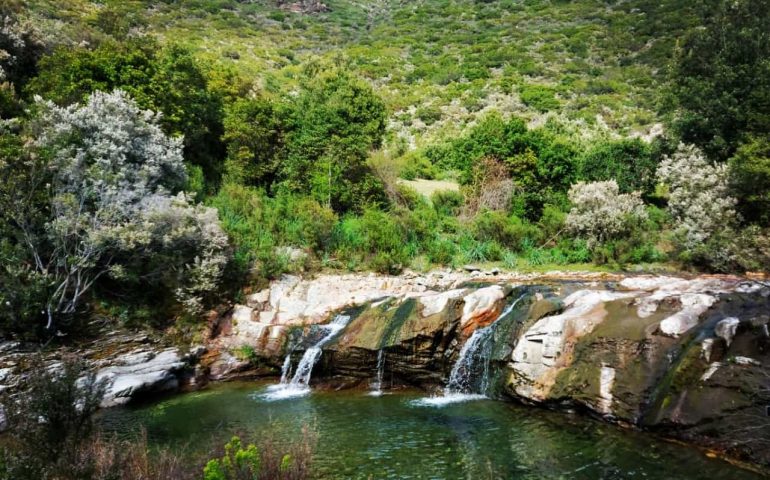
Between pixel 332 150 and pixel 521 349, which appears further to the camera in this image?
pixel 332 150

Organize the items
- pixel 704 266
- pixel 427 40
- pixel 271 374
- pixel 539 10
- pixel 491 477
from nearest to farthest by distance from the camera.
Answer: pixel 491 477 → pixel 271 374 → pixel 704 266 → pixel 427 40 → pixel 539 10

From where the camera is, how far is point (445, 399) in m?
11.1

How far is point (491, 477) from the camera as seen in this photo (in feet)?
22.8

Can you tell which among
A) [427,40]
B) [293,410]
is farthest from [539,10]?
[293,410]

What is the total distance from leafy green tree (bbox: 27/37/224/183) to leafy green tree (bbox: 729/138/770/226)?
73.2ft

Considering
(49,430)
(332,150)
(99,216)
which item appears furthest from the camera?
(332,150)

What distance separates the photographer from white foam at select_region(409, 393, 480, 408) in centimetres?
1073

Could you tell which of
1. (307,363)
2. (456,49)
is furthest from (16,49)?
(456,49)

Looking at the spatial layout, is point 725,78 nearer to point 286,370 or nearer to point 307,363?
point 307,363

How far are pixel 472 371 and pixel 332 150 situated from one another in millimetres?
14660

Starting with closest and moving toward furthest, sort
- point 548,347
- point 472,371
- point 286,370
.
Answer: point 548,347
point 472,371
point 286,370

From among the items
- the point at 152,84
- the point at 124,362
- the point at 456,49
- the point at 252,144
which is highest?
the point at 456,49

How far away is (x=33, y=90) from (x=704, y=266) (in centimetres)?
2801

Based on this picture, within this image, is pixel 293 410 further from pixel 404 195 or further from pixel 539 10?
pixel 539 10
